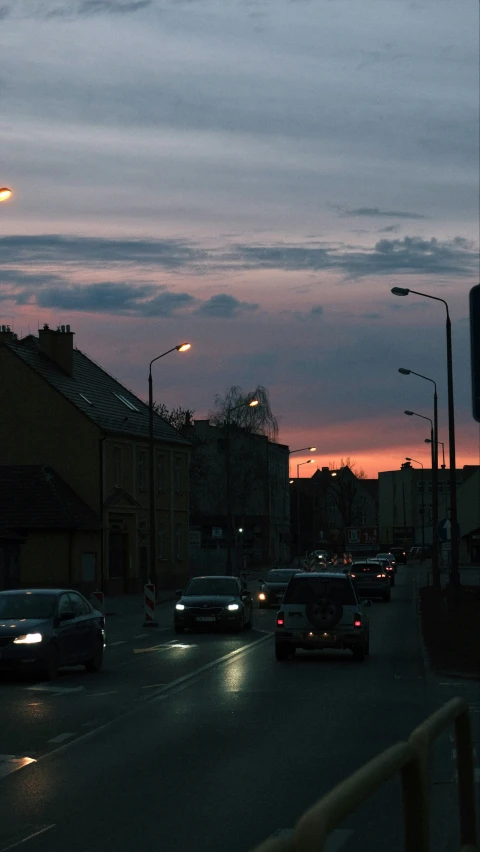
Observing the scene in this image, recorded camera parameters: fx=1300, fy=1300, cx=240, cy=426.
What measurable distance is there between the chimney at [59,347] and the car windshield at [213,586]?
31854mm

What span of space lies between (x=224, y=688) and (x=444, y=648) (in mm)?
6862

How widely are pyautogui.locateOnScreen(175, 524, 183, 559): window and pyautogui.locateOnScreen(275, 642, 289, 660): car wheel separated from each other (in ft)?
153

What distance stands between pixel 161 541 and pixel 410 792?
65.1 meters

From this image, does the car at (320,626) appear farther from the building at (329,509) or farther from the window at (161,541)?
the building at (329,509)

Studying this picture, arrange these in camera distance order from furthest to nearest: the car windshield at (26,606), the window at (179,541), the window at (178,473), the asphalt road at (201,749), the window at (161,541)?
the window at (178,473)
the window at (179,541)
the window at (161,541)
the car windshield at (26,606)
the asphalt road at (201,749)

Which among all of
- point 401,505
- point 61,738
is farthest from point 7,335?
point 401,505

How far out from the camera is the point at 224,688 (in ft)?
62.4

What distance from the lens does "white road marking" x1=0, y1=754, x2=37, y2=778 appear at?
37.8 feet

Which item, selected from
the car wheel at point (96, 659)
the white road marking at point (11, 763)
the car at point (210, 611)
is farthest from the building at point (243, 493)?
the white road marking at point (11, 763)

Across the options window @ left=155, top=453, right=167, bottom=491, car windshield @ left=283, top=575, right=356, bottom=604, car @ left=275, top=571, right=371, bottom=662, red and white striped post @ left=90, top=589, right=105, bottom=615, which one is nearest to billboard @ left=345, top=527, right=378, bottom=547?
window @ left=155, top=453, right=167, bottom=491

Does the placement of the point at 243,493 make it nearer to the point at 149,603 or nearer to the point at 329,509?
the point at 149,603

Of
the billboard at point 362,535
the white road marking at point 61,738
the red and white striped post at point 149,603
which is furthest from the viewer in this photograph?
the billboard at point 362,535

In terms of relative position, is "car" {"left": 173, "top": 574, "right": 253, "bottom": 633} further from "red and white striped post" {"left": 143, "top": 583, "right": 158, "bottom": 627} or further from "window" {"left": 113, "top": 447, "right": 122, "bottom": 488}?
"window" {"left": 113, "top": 447, "right": 122, "bottom": 488}

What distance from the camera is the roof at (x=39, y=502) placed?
55.4 m
